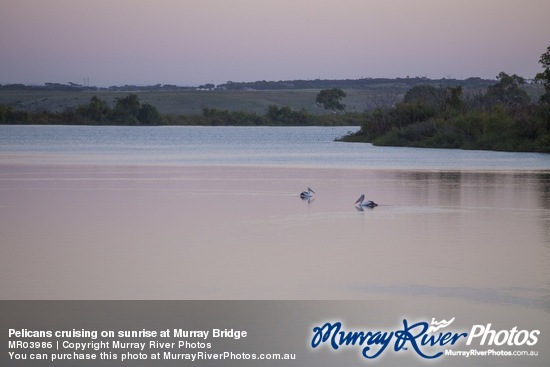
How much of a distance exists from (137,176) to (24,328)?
61.8 feet

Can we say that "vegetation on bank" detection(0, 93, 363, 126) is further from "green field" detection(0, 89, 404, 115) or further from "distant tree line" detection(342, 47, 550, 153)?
"distant tree line" detection(342, 47, 550, 153)

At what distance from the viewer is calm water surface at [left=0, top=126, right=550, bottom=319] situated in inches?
430

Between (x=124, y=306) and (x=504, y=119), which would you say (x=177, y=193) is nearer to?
(x=124, y=306)

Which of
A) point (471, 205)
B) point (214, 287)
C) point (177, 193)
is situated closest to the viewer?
point (214, 287)

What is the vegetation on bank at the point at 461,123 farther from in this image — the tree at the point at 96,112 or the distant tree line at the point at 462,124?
the tree at the point at 96,112

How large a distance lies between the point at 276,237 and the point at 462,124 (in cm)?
3677

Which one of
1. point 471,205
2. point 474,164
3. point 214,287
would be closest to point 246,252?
point 214,287

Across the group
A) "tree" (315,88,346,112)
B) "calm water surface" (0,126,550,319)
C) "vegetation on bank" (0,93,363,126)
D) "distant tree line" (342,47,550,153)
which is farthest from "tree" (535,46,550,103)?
"tree" (315,88,346,112)

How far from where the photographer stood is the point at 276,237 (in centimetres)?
1474

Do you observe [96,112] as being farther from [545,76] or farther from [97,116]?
[545,76]

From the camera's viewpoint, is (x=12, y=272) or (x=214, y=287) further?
(x=12, y=272)

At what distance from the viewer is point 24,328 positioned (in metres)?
9.20

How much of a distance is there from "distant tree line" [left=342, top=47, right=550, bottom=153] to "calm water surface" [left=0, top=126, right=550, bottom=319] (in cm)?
1738

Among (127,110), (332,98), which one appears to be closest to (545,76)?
(127,110)
